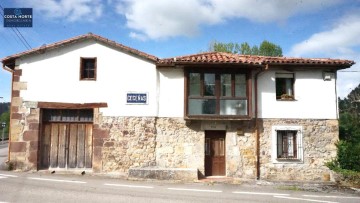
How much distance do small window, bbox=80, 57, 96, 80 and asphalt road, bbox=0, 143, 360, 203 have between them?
421 centimetres

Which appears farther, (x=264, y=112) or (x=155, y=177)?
(x=264, y=112)

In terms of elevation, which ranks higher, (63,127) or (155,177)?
(63,127)

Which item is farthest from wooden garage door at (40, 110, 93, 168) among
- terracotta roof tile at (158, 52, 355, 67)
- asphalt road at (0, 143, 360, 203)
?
terracotta roof tile at (158, 52, 355, 67)

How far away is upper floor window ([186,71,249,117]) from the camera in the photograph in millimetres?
12766

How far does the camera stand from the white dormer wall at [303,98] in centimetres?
1329

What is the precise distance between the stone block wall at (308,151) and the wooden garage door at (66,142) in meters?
7.57

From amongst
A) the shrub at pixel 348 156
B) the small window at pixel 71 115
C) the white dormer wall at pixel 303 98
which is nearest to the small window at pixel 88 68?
the small window at pixel 71 115

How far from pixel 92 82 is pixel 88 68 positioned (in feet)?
2.38

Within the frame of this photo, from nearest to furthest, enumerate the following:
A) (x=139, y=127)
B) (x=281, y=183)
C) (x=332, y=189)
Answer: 1. (x=332, y=189)
2. (x=281, y=183)
3. (x=139, y=127)

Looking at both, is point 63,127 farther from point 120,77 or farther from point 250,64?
point 250,64

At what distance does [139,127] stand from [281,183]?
6.18 meters

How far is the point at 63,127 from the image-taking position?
1309 cm

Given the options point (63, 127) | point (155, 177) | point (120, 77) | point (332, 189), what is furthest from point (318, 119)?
point (63, 127)

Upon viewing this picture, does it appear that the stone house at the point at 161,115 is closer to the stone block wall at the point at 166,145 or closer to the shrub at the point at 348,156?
the stone block wall at the point at 166,145
